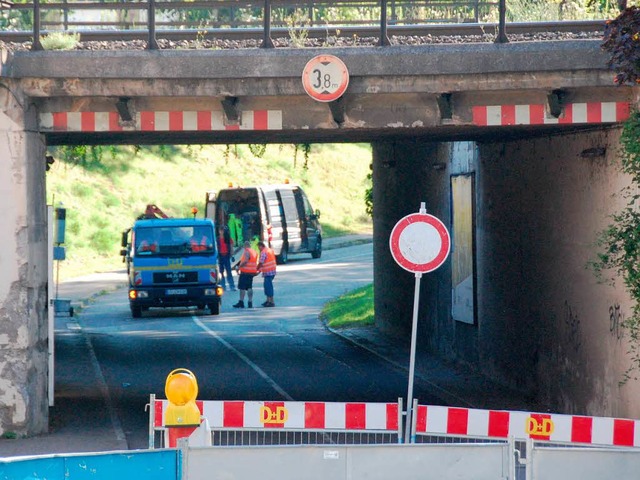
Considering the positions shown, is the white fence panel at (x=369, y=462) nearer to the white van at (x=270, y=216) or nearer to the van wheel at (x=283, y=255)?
the white van at (x=270, y=216)

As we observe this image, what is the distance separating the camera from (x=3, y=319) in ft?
46.1

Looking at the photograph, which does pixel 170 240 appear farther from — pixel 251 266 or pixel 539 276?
pixel 539 276

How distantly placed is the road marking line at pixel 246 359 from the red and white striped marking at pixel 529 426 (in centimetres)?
630

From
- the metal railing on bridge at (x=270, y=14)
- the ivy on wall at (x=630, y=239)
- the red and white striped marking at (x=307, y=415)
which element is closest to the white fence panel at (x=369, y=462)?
the red and white striped marking at (x=307, y=415)

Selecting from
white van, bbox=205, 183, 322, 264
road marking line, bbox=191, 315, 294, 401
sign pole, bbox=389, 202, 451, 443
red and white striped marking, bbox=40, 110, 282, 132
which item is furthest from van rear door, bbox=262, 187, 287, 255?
sign pole, bbox=389, 202, 451, 443

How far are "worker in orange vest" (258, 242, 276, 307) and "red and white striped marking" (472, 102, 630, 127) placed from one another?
Result: 1781 cm

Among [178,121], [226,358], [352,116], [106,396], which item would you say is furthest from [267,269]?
[352,116]

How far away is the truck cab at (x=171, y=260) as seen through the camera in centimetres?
2944

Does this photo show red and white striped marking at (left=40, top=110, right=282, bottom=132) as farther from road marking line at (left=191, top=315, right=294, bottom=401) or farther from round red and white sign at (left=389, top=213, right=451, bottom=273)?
road marking line at (left=191, top=315, right=294, bottom=401)

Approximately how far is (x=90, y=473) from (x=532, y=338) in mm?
10526

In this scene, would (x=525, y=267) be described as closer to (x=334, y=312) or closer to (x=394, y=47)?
(x=394, y=47)

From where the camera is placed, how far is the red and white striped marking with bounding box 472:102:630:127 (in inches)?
557

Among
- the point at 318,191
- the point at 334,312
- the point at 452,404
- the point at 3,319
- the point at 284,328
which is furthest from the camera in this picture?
the point at 318,191

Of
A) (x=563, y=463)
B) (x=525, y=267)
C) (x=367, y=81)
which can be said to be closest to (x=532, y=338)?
(x=525, y=267)
